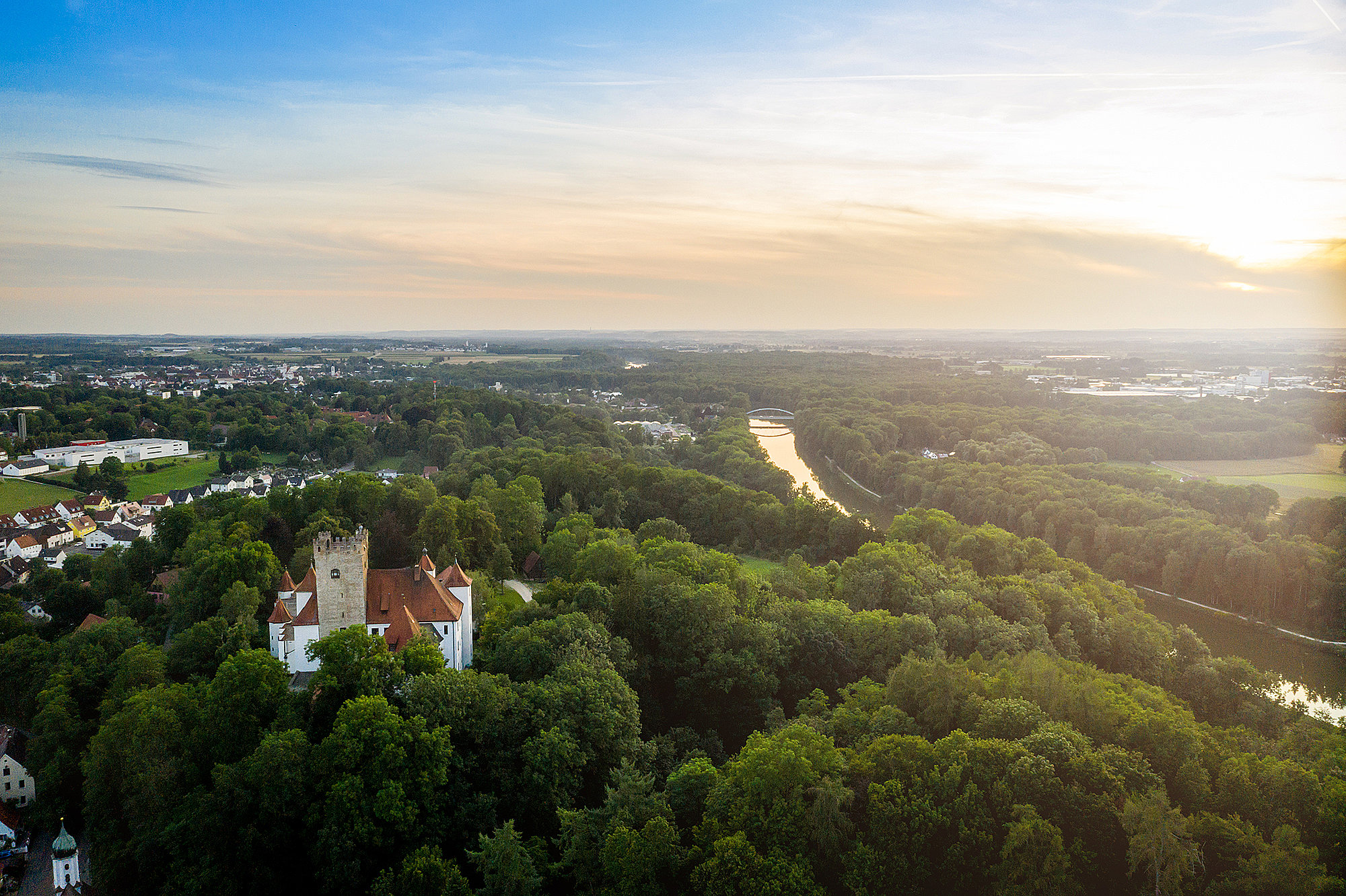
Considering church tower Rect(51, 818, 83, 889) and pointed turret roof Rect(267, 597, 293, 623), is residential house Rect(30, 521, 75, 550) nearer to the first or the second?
pointed turret roof Rect(267, 597, 293, 623)

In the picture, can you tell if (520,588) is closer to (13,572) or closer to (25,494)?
(13,572)

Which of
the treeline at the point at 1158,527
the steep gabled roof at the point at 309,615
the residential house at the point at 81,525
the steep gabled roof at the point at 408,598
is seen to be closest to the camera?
the steep gabled roof at the point at 309,615

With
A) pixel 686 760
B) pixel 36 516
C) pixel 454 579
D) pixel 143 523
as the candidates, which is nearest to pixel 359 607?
pixel 454 579

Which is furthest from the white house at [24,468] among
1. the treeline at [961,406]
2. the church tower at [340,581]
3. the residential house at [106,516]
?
the treeline at [961,406]

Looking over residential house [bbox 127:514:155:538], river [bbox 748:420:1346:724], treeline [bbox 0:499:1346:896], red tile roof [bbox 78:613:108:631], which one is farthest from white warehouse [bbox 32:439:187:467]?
river [bbox 748:420:1346:724]

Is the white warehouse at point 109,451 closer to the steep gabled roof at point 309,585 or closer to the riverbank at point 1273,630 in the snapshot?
the steep gabled roof at point 309,585
